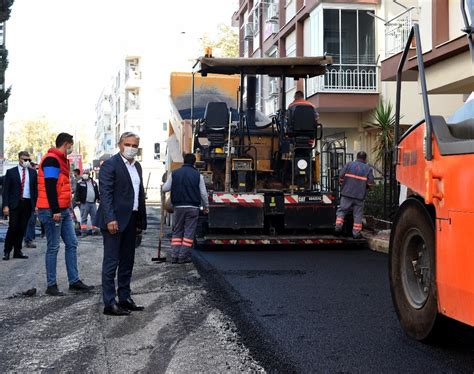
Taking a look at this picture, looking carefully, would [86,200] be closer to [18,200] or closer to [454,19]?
[18,200]

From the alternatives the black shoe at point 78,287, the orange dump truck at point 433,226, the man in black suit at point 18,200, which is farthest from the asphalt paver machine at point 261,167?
the orange dump truck at point 433,226

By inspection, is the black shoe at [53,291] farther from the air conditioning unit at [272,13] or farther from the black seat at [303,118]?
the air conditioning unit at [272,13]

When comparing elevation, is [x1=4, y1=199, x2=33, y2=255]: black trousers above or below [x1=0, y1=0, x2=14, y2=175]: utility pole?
below

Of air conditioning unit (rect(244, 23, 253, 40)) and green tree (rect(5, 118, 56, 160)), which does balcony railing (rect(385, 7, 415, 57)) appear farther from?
green tree (rect(5, 118, 56, 160))

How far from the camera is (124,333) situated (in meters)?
5.20

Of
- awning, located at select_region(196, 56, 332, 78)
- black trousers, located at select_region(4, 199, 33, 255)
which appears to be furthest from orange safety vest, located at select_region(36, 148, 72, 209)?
awning, located at select_region(196, 56, 332, 78)

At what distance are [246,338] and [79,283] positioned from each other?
281 centimetres

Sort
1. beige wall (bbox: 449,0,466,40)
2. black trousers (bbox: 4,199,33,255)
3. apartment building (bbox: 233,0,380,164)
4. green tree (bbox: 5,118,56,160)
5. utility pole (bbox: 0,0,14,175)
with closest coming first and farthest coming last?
black trousers (bbox: 4,199,33,255), beige wall (bbox: 449,0,466,40), utility pole (bbox: 0,0,14,175), apartment building (bbox: 233,0,380,164), green tree (bbox: 5,118,56,160)

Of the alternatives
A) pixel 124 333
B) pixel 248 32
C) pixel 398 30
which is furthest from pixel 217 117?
pixel 248 32

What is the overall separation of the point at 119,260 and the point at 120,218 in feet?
1.48

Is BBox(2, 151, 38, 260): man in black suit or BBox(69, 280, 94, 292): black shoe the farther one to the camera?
BBox(2, 151, 38, 260): man in black suit

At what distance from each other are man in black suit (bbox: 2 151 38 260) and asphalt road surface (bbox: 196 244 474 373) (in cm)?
325

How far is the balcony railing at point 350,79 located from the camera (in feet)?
62.1

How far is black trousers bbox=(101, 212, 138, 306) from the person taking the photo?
5.87 m
